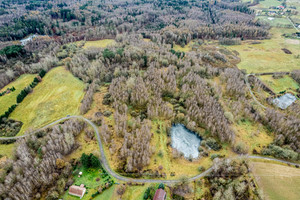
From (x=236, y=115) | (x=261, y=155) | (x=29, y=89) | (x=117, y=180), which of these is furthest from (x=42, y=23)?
(x=261, y=155)

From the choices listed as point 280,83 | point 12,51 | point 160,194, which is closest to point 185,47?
point 280,83

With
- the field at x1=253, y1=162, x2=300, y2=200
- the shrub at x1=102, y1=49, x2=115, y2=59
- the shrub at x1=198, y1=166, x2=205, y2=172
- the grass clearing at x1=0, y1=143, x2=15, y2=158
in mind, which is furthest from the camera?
the shrub at x1=102, y1=49, x2=115, y2=59

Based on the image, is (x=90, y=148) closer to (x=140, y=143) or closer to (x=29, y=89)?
(x=140, y=143)

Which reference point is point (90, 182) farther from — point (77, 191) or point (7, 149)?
point (7, 149)

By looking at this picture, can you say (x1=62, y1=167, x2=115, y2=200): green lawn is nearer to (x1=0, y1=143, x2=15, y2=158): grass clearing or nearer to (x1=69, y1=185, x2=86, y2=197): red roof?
(x1=69, y1=185, x2=86, y2=197): red roof

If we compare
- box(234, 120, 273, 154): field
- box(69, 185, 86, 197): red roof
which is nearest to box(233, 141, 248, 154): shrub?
box(234, 120, 273, 154): field

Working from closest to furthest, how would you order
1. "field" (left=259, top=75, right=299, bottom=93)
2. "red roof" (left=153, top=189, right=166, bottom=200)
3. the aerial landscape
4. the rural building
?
"red roof" (left=153, top=189, right=166, bottom=200)
the rural building
the aerial landscape
"field" (left=259, top=75, right=299, bottom=93)
